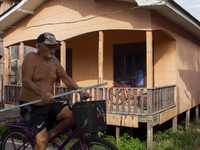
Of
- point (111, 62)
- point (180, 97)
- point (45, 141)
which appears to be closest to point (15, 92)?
point (111, 62)

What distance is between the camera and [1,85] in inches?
513

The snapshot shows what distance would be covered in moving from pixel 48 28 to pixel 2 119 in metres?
3.75

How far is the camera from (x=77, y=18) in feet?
26.6

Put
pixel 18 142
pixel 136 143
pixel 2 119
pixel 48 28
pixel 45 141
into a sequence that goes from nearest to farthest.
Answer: pixel 45 141, pixel 18 142, pixel 136 143, pixel 2 119, pixel 48 28

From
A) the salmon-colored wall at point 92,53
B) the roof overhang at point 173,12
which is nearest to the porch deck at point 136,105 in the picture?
the roof overhang at point 173,12

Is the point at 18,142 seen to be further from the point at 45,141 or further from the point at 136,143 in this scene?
the point at 136,143

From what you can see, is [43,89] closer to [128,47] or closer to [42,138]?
[42,138]

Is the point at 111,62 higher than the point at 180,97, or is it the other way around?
the point at 111,62

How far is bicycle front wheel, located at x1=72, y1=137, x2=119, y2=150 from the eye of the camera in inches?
106

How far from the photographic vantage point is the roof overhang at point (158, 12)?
20.7 feet

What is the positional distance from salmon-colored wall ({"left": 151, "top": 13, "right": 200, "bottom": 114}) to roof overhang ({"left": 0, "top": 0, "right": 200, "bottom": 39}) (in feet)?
0.72

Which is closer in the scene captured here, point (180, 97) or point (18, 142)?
point (18, 142)

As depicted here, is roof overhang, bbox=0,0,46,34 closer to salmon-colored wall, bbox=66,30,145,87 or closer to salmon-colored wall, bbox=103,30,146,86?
salmon-colored wall, bbox=66,30,145,87

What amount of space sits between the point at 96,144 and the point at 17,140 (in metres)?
1.48
